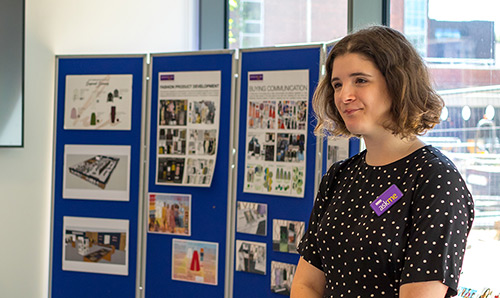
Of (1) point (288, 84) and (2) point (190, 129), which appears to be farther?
(2) point (190, 129)

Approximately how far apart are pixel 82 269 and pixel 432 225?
3233mm

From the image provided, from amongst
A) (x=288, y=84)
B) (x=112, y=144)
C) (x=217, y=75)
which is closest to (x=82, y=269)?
(x=112, y=144)

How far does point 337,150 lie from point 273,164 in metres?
0.44

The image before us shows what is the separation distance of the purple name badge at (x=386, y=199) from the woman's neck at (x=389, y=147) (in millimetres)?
96

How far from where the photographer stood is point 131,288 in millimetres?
3842

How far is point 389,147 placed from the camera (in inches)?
53.9

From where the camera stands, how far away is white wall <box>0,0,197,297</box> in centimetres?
390

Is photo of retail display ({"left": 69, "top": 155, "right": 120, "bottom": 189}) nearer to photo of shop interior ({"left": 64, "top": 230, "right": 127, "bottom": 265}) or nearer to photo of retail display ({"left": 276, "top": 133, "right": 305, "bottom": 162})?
photo of shop interior ({"left": 64, "top": 230, "right": 127, "bottom": 265})

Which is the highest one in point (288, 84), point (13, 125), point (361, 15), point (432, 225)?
point (361, 15)

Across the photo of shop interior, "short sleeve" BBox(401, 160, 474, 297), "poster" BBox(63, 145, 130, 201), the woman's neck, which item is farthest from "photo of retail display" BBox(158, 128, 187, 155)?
"short sleeve" BBox(401, 160, 474, 297)

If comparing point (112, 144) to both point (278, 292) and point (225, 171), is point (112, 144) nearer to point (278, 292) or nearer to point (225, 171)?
point (225, 171)

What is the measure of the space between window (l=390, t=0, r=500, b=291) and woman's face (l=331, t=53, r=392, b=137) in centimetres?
141

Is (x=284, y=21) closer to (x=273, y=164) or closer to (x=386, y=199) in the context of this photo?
(x=273, y=164)

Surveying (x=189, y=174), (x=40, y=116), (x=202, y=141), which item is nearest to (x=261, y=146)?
(x=202, y=141)
